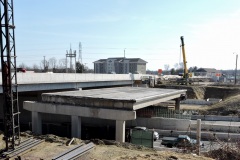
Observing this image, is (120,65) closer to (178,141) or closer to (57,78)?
(57,78)

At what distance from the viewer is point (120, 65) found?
158750 millimetres

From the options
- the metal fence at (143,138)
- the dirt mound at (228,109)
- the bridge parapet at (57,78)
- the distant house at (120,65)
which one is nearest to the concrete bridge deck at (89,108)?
the metal fence at (143,138)

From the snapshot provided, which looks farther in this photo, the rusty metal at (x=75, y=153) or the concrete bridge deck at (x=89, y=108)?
the concrete bridge deck at (x=89, y=108)

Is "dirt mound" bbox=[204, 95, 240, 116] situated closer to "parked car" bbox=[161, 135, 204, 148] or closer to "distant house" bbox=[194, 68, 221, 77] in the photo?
"parked car" bbox=[161, 135, 204, 148]

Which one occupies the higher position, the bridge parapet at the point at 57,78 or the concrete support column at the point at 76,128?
the bridge parapet at the point at 57,78

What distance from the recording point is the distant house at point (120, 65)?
150000mm

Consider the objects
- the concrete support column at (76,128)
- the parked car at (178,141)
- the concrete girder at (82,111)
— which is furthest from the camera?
the concrete support column at (76,128)

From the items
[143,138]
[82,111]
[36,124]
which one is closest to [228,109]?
[143,138]

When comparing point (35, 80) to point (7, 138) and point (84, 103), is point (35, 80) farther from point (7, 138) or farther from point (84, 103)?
point (7, 138)

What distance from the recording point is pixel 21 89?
2864cm

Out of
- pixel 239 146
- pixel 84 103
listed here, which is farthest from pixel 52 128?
pixel 239 146

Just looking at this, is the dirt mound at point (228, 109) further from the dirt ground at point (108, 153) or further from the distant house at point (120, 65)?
the distant house at point (120, 65)

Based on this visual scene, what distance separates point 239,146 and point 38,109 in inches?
748

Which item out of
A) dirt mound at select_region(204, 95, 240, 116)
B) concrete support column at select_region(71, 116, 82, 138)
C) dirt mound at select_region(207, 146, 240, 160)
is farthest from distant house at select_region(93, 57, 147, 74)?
dirt mound at select_region(207, 146, 240, 160)
